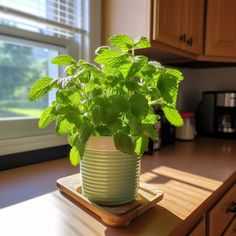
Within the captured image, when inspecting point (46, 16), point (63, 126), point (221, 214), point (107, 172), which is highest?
point (46, 16)

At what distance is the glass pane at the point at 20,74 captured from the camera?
1.04 metres

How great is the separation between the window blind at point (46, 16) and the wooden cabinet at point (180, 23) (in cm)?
37

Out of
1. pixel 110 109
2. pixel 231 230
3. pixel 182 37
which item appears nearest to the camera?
pixel 110 109

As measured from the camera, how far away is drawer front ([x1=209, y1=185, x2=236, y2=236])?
0.79 m

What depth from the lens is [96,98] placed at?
1.74ft

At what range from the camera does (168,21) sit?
1.21 metres

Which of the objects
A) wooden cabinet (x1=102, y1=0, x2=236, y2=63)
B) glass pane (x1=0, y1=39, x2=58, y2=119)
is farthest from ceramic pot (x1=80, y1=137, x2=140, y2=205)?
wooden cabinet (x1=102, y1=0, x2=236, y2=63)

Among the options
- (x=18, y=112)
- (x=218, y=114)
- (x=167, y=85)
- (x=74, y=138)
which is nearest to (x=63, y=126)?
(x=74, y=138)

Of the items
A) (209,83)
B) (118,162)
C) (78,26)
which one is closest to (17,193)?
(118,162)

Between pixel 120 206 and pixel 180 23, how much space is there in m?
1.05

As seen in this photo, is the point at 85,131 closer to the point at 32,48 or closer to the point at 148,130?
the point at 148,130

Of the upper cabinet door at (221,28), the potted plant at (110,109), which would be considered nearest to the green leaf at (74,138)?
the potted plant at (110,109)

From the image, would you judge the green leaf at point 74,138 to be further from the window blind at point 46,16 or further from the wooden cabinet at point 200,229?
the window blind at point 46,16

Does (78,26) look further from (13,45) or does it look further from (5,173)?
(5,173)
